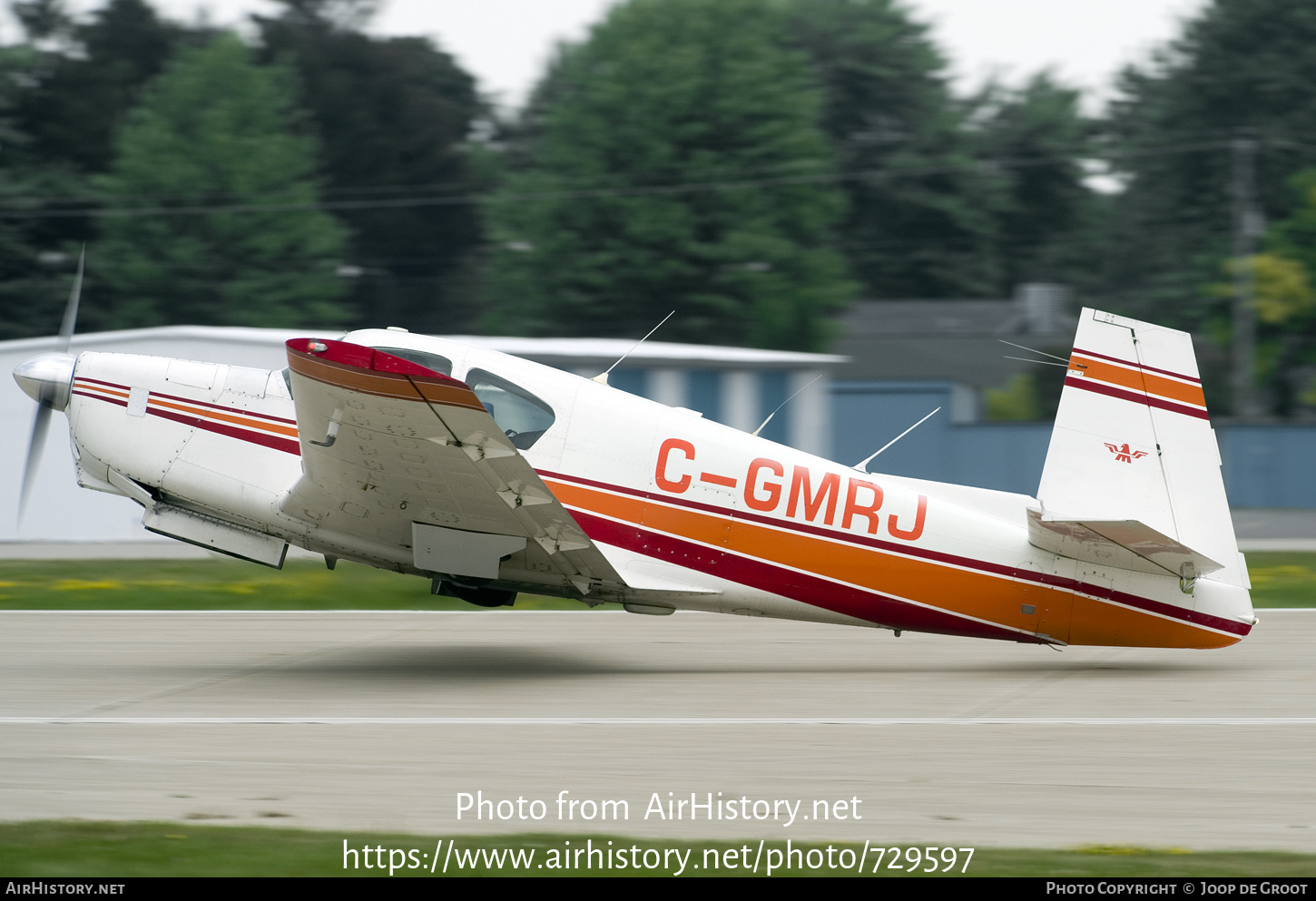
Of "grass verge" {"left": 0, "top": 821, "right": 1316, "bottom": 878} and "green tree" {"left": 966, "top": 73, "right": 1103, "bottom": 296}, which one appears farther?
"green tree" {"left": 966, "top": 73, "right": 1103, "bottom": 296}

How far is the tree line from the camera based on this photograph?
40.7 metres

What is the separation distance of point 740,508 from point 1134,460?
9.27ft

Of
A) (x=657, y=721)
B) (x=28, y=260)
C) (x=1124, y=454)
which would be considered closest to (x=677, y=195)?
(x=28, y=260)

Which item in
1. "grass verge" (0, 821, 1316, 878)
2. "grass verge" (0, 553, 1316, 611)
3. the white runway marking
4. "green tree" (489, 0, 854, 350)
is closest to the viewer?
"grass verge" (0, 821, 1316, 878)

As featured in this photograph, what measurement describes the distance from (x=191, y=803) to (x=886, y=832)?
334 centimetres

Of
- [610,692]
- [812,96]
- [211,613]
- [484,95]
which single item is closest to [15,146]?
[484,95]

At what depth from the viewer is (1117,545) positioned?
9.33 meters

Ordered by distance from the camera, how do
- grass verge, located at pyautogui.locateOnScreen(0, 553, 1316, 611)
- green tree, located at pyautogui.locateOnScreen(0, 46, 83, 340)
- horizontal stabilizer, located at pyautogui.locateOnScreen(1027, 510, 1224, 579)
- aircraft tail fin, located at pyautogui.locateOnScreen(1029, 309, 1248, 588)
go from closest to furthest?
horizontal stabilizer, located at pyautogui.locateOnScreen(1027, 510, 1224, 579), aircraft tail fin, located at pyautogui.locateOnScreen(1029, 309, 1248, 588), grass verge, located at pyautogui.locateOnScreen(0, 553, 1316, 611), green tree, located at pyautogui.locateOnScreen(0, 46, 83, 340)

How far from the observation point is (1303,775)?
23.4 feet

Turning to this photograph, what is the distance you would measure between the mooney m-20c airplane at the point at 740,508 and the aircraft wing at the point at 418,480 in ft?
0.12

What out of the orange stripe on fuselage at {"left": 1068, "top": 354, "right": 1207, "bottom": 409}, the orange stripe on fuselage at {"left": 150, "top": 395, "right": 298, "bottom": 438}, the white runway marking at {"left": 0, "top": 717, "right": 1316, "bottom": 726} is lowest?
the white runway marking at {"left": 0, "top": 717, "right": 1316, "bottom": 726}

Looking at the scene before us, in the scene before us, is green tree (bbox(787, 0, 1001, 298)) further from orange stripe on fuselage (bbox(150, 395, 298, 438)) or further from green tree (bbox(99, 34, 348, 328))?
orange stripe on fuselage (bbox(150, 395, 298, 438))

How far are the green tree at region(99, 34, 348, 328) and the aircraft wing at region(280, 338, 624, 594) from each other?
32641 millimetres

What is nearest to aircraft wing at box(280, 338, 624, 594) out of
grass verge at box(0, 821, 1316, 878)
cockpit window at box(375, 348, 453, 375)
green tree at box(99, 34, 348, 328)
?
cockpit window at box(375, 348, 453, 375)
